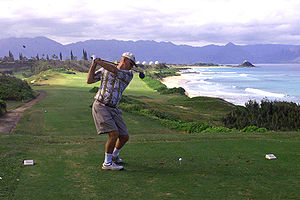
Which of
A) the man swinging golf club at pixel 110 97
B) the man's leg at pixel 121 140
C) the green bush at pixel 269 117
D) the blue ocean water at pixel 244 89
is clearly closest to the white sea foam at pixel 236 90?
the blue ocean water at pixel 244 89

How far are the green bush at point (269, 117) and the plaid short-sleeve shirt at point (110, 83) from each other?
45.2 ft

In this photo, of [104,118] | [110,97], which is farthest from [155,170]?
[110,97]

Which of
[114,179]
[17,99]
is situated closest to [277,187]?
[114,179]

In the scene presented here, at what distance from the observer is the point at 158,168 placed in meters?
7.62

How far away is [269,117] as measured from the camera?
2056 cm

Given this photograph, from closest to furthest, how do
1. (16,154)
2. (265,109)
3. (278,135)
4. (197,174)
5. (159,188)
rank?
(159,188)
(197,174)
(16,154)
(278,135)
(265,109)

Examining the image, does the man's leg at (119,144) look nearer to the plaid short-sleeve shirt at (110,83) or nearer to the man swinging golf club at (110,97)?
the man swinging golf club at (110,97)

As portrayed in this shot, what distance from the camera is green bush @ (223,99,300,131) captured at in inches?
754

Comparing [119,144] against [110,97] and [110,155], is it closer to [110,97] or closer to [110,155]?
[110,155]

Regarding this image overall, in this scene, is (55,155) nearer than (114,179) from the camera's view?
No

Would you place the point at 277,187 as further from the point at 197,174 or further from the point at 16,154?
the point at 16,154

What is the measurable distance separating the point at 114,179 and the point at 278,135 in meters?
8.01

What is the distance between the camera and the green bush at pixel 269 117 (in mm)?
19156

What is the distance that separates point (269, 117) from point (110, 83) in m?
15.5
